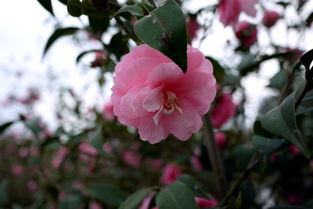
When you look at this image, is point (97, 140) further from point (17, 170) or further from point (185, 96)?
point (17, 170)

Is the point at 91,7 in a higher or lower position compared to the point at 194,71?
higher

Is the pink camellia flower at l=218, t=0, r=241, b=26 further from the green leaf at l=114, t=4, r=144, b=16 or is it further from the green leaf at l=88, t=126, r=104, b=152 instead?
the green leaf at l=88, t=126, r=104, b=152

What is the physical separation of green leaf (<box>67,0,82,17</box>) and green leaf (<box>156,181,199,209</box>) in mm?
330

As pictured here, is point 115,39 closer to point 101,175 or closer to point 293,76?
point 293,76

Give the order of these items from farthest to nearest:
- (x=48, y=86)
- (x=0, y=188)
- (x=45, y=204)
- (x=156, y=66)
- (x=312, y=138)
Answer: (x=48, y=86) → (x=0, y=188) → (x=45, y=204) → (x=312, y=138) → (x=156, y=66)

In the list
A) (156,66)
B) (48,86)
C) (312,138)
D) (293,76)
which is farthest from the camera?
(48,86)

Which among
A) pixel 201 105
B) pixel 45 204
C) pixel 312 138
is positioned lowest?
pixel 312 138

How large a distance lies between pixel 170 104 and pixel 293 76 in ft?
1.25

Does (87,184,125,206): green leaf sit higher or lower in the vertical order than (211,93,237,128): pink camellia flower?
higher

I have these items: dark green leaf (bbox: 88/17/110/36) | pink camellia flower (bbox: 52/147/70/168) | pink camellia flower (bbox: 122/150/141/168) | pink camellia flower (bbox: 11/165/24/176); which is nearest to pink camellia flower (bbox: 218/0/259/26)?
dark green leaf (bbox: 88/17/110/36)

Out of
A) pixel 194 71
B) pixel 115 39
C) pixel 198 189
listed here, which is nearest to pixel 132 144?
pixel 198 189

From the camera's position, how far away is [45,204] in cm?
118

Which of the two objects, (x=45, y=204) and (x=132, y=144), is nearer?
(x=45, y=204)

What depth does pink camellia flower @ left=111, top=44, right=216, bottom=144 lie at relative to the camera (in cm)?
47
